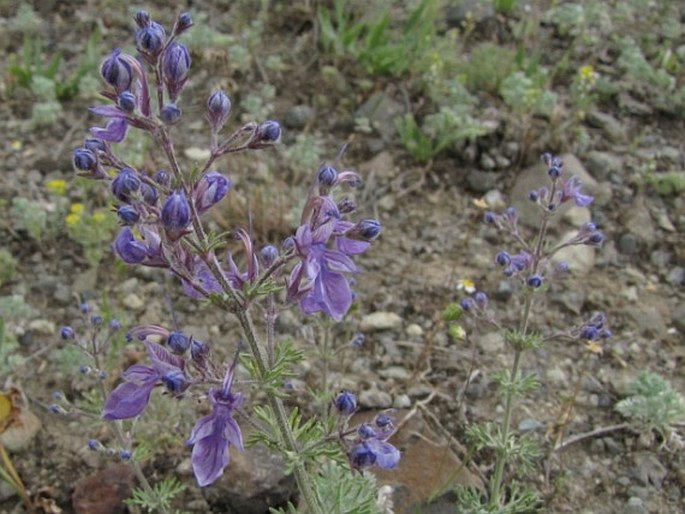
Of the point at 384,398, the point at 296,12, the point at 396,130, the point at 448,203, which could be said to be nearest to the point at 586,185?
the point at 448,203

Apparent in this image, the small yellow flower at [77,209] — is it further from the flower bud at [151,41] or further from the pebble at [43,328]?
the flower bud at [151,41]

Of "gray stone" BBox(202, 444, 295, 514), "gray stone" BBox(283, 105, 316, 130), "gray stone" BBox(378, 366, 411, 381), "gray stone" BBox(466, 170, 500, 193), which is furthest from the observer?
"gray stone" BBox(283, 105, 316, 130)

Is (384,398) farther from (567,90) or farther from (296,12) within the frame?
(296,12)

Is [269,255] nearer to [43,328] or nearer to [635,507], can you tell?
[635,507]

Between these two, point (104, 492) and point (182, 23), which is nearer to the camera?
point (182, 23)

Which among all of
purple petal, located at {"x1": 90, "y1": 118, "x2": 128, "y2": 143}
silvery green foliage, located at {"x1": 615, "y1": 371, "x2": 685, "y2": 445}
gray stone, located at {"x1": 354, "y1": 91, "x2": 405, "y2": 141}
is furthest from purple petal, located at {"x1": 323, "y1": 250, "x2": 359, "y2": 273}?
gray stone, located at {"x1": 354, "y1": 91, "x2": 405, "y2": 141}

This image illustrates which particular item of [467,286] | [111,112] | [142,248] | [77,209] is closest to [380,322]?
[467,286]

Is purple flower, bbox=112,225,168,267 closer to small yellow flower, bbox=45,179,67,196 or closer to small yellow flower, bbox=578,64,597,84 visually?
small yellow flower, bbox=45,179,67,196
